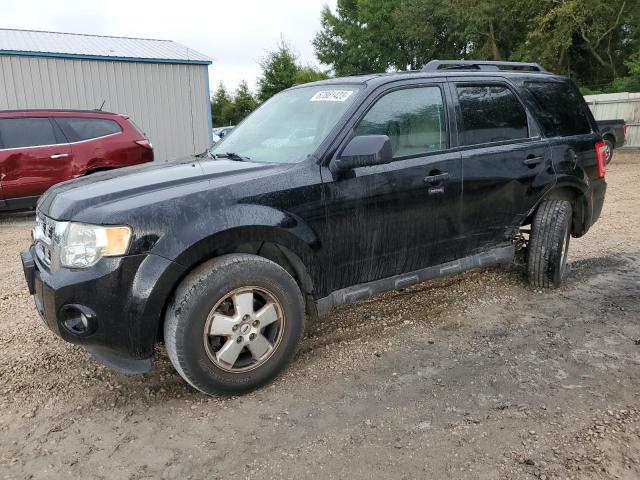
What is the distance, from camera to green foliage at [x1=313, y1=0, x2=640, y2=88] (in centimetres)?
2530

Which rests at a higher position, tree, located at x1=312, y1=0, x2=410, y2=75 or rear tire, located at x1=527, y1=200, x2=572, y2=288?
tree, located at x1=312, y1=0, x2=410, y2=75

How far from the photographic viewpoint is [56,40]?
1457cm

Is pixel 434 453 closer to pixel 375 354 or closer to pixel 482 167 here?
pixel 375 354

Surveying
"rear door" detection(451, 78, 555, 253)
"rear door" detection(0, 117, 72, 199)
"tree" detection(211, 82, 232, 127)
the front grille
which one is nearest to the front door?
"rear door" detection(451, 78, 555, 253)

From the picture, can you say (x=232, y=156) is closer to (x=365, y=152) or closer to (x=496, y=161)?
(x=365, y=152)

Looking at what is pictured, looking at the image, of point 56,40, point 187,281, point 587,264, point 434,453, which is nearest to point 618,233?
point 587,264

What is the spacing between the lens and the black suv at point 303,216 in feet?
8.80

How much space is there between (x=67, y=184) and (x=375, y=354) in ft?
7.52

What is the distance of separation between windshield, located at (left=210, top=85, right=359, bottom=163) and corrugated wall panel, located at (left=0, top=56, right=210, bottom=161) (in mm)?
9244

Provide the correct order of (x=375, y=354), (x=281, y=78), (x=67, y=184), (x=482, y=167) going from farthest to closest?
(x=281, y=78), (x=482, y=167), (x=375, y=354), (x=67, y=184)

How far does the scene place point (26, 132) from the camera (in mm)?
8312

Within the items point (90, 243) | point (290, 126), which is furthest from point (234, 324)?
point (290, 126)

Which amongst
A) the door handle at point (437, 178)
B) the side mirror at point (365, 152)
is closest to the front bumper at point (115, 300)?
the side mirror at point (365, 152)

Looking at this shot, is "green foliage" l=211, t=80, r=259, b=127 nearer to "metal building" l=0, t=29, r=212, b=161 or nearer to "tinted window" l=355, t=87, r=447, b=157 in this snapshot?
"metal building" l=0, t=29, r=212, b=161
